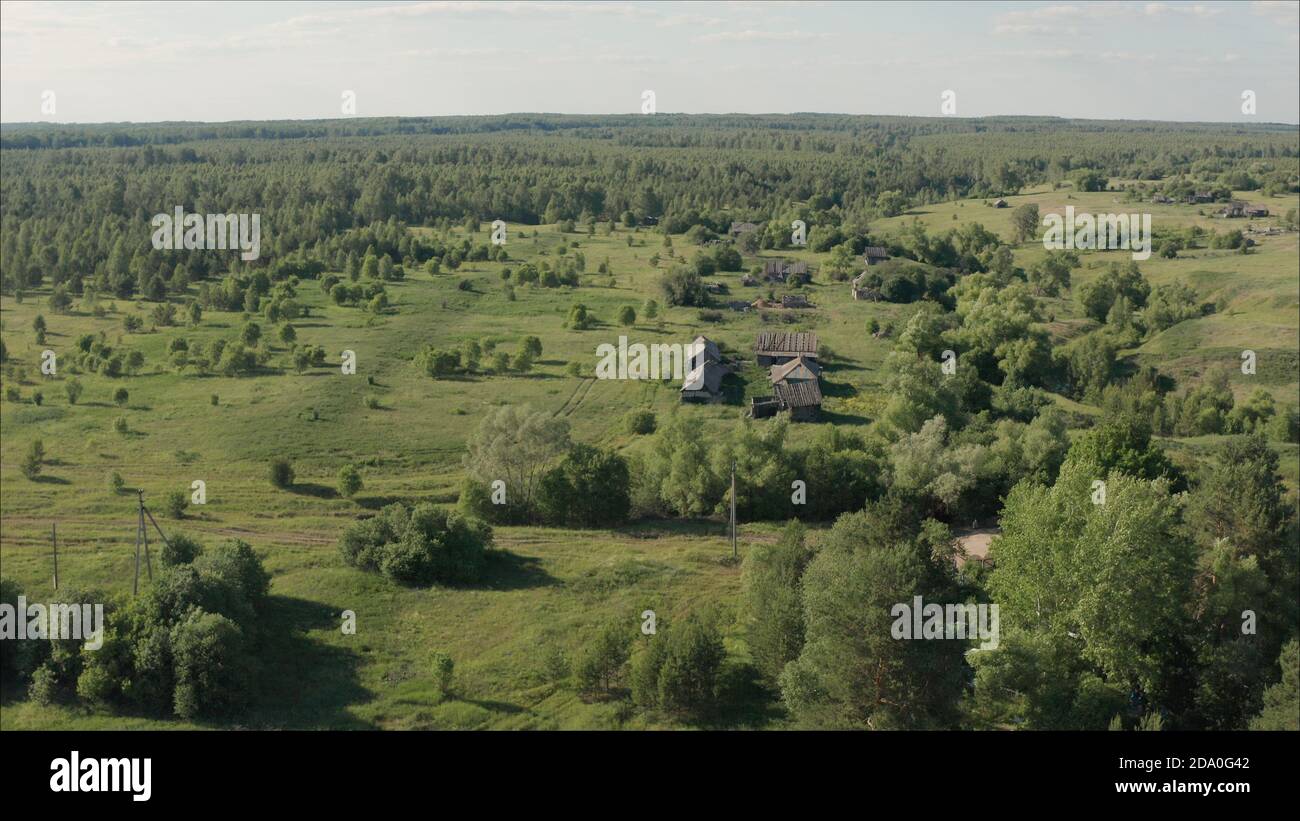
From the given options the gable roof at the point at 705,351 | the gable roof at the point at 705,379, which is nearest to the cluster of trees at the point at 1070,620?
the gable roof at the point at 705,379

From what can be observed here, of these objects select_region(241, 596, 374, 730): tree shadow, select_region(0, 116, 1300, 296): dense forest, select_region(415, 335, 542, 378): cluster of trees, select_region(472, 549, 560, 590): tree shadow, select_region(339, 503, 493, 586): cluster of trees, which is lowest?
select_region(241, 596, 374, 730): tree shadow

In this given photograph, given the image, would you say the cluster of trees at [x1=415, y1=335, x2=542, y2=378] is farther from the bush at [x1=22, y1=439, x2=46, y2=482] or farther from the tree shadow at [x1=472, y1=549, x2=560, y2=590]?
the tree shadow at [x1=472, y1=549, x2=560, y2=590]

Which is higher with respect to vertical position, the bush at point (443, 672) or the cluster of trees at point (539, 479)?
the cluster of trees at point (539, 479)

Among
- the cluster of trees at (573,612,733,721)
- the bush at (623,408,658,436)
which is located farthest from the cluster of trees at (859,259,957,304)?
the cluster of trees at (573,612,733,721)

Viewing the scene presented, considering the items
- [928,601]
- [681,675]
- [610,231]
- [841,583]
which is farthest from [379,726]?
[610,231]

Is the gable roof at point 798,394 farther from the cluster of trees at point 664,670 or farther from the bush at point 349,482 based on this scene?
the cluster of trees at point 664,670
